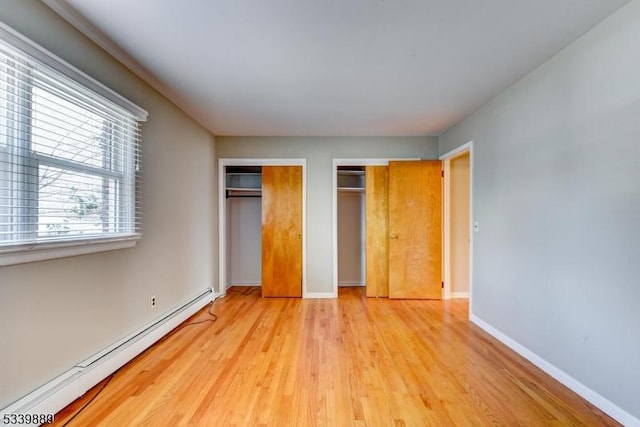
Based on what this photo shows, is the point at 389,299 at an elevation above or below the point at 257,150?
→ below

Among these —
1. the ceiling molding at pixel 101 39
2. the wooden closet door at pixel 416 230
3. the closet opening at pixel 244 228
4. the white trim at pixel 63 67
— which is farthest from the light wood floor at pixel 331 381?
the ceiling molding at pixel 101 39

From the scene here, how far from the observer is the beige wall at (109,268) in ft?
4.88

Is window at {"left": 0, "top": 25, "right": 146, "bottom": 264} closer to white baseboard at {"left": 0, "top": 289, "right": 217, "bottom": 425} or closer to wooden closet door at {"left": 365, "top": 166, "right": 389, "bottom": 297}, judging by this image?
white baseboard at {"left": 0, "top": 289, "right": 217, "bottom": 425}

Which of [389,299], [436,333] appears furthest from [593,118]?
[389,299]

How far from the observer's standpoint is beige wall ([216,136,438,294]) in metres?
4.20

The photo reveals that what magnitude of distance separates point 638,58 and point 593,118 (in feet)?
1.17

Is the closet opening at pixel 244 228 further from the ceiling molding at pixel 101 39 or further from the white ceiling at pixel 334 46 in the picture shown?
the ceiling molding at pixel 101 39

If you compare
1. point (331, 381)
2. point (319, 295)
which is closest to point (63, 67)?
point (331, 381)

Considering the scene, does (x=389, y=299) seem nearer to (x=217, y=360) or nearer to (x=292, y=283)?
(x=292, y=283)

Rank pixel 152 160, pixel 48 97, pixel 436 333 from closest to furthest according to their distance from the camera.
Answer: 1. pixel 48 97
2. pixel 152 160
3. pixel 436 333

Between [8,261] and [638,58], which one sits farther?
[638,58]

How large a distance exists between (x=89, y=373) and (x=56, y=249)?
885 mm

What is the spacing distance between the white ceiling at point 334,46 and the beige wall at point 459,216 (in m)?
1.21

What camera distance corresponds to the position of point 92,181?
1981mm
